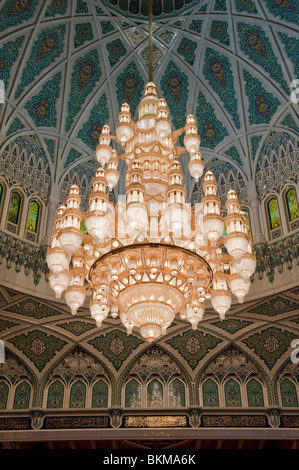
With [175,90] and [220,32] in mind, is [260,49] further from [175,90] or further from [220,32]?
[175,90]

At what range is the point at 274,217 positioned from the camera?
435 inches

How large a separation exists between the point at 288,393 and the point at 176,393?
2509mm

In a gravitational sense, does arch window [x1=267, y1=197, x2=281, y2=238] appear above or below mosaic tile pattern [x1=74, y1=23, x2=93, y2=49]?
below

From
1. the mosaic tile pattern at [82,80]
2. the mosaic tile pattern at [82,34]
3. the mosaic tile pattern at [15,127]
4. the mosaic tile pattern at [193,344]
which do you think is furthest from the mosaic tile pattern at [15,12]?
the mosaic tile pattern at [193,344]

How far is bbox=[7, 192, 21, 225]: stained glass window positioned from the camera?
10.7 m

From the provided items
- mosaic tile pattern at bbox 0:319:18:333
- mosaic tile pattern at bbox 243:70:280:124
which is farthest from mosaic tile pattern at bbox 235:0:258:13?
mosaic tile pattern at bbox 0:319:18:333

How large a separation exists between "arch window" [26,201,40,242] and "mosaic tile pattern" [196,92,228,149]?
14.1 ft

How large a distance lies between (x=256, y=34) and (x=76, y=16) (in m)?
3.97

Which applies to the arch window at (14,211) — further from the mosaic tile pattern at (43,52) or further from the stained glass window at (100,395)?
the stained glass window at (100,395)

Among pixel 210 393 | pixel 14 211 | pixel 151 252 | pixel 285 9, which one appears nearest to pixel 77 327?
pixel 14 211

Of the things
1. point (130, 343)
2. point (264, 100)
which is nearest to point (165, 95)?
point (264, 100)

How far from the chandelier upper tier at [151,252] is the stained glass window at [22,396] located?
5548 mm

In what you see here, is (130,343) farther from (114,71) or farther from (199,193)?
(114,71)

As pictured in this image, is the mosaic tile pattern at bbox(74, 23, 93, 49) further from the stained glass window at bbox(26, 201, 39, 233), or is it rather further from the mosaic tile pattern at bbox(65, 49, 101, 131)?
the stained glass window at bbox(26, 201, 39, 233)
